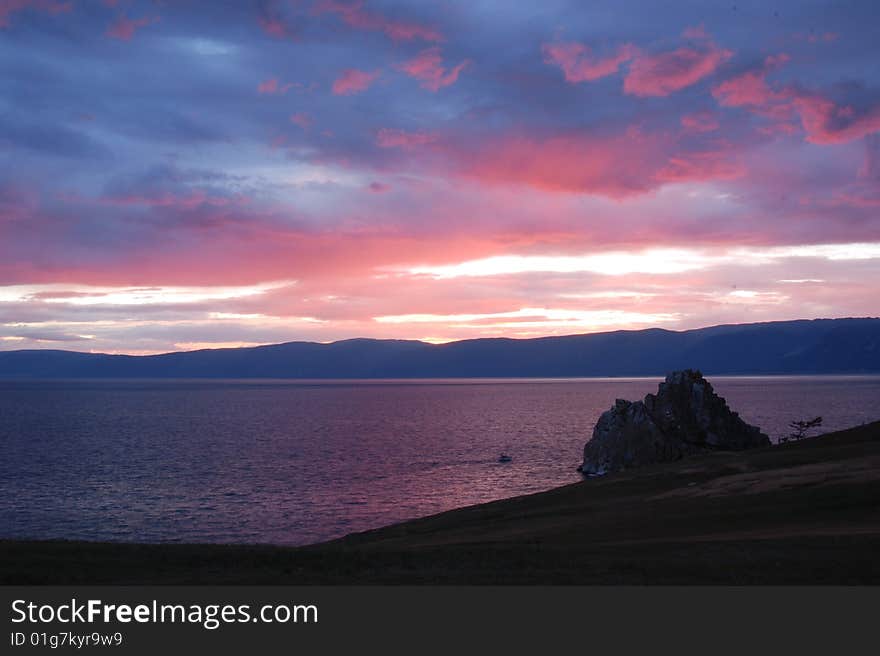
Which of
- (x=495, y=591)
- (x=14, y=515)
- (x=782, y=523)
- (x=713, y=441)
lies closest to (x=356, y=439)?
(x=713, y=441)

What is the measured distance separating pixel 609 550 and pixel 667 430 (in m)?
72.3

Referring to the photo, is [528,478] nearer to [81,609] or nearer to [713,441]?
[713,441]

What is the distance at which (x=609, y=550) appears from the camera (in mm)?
25922

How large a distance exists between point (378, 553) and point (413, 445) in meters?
95.9

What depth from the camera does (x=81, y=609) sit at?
643 inches

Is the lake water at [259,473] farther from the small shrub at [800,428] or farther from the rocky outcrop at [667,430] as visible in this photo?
the small shrub at [800,428]

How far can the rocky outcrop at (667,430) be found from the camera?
86688mm

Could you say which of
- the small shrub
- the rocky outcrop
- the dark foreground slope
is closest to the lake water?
the rocky outcrop

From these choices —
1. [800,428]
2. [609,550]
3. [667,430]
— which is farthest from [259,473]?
[800,428]

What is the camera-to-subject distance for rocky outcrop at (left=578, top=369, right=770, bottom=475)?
8669 centimetres

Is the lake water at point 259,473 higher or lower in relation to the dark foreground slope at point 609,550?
lower

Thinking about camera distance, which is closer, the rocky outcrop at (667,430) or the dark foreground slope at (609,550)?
the dark foreground slope at (609,550)

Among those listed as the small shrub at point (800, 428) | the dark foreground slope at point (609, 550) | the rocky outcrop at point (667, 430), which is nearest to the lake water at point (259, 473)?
the rocky outcrop at point (667, 430)

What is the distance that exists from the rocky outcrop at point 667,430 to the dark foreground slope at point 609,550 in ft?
140
